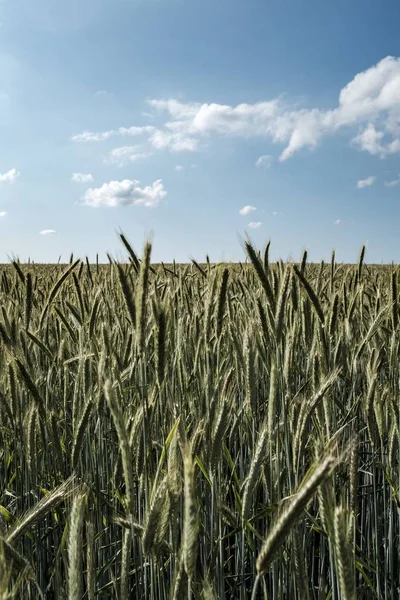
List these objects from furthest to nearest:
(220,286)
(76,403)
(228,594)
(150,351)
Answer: (150,351), (228,594), (76,403), (220,286)

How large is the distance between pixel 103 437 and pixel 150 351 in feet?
2.02

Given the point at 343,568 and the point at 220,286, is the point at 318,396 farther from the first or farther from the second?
the point at 343,568

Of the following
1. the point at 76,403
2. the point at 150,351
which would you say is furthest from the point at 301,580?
the point at 150,351

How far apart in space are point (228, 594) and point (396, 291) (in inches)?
51.2

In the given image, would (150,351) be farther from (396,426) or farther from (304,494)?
(304,494)

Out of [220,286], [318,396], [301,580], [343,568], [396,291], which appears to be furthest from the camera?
[396,291]

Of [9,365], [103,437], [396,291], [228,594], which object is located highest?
[396,291]

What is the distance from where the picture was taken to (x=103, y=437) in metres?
2.05

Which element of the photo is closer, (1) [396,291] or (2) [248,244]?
(2) [248,244]

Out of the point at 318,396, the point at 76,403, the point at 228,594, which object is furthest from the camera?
the point at 228,594

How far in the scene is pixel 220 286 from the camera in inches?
59.3

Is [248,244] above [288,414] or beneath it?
above

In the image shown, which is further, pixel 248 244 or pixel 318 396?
pixel 248 244

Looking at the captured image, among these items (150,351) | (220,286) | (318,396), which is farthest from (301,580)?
(150,351)
